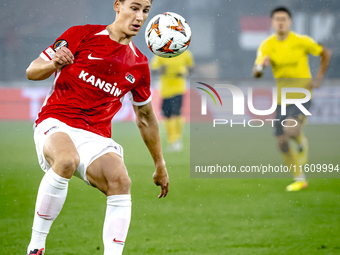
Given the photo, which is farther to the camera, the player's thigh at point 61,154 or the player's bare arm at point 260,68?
the player's bare arm at point 260,68

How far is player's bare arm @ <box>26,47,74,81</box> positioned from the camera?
8.50 feet

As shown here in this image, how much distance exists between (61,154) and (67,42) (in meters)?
0.72

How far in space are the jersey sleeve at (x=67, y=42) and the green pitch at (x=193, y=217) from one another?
129 cm

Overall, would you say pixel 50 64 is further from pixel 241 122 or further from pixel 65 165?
pixel 241 122

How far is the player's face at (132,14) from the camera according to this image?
291 cm

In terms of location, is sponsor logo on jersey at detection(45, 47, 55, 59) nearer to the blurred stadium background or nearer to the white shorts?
the white shorts

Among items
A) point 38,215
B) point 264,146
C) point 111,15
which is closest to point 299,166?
point 38,215

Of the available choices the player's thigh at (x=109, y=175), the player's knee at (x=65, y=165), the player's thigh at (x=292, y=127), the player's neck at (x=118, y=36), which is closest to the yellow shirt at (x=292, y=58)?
the player's thigh at (x=292, y=127)

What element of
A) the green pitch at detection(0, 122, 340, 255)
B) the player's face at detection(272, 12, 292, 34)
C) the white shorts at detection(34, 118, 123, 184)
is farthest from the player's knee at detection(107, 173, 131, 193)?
the player's face at detection(272, 12, 292, 34)

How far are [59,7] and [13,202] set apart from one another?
15.6 metres

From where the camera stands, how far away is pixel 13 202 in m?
4.78

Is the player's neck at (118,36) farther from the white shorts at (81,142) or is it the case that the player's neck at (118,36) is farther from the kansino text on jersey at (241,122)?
the kansino text on jersey at (241,122)

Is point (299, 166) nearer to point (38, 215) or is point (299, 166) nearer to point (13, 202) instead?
point (13, 202)

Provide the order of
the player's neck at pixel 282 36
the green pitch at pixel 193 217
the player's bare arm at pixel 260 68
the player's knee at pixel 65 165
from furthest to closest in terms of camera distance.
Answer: the player's neck at pixel 282 36
the player's bare arm at pixel 260 68
the green pitch at pixel 193 217
the player's knee at pixel 65 165
